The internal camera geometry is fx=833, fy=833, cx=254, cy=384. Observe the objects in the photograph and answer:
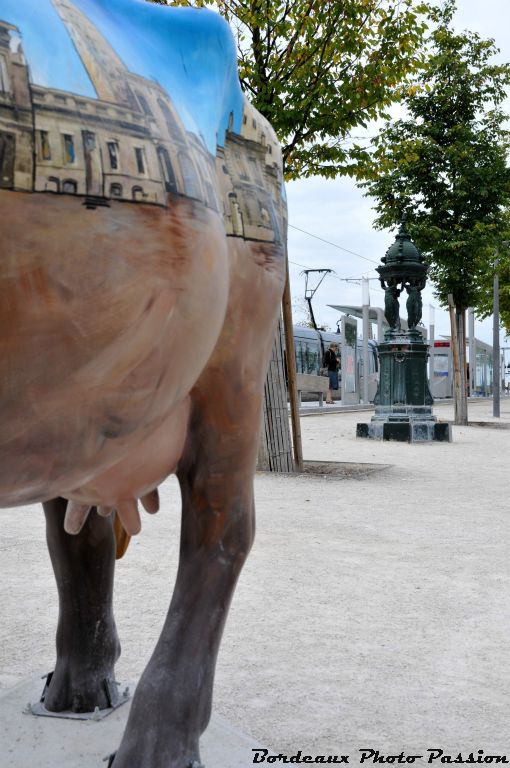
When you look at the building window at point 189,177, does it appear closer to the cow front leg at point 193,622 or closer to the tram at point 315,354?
the cow front leg at point 193,622

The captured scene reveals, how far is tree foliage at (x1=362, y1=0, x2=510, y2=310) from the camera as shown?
1370cm

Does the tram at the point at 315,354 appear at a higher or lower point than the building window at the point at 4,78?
higher

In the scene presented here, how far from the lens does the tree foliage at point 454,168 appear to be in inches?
539

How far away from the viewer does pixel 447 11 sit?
1412cm

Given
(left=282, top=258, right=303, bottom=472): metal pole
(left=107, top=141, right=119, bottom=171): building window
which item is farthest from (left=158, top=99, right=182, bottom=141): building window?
(left=282, top=258, right=303, bottom=472): metal pole

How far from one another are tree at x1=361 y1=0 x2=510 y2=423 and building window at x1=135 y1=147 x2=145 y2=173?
42.7 feet

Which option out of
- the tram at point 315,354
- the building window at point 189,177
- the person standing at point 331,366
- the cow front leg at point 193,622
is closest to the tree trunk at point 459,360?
the tram at point 315,354

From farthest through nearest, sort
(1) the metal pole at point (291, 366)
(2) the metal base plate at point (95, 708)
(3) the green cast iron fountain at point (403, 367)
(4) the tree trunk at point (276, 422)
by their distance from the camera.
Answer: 1. (3) the green cast iron fountain at point (403, 367)
2. (4) the tree trunk at point (276, 422)
3. (1) the metal pole at point (291, 366)
4. (2) the metal base plate at point (95, 708)

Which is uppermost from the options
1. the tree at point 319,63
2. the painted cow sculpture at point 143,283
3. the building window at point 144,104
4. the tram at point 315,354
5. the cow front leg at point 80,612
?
the tree at point 319,63

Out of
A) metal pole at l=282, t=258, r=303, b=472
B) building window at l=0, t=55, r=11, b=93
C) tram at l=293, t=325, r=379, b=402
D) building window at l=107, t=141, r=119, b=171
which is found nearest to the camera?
building window at l=0, t=55, r=11, b=93

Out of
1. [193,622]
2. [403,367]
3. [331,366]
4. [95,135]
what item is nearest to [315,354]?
[331,366]

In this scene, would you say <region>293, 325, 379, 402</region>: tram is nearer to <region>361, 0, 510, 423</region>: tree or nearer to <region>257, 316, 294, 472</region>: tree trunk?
<region>361, 0, 510, 423</region>: tree

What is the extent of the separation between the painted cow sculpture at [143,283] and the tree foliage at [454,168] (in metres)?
12.6

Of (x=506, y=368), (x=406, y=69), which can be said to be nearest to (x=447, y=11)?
(x=406, y=69)
